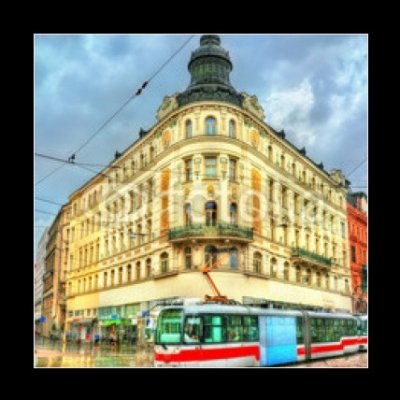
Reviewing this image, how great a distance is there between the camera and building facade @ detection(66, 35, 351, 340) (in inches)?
1064

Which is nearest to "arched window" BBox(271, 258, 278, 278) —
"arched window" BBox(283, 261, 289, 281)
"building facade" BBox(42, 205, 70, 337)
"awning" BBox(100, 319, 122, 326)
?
"arched window" BBox(283, 261, 289, 281)

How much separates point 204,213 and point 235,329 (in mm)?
→ 10004

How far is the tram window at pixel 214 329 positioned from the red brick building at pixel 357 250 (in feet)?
71.2

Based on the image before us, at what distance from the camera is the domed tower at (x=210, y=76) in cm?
2845

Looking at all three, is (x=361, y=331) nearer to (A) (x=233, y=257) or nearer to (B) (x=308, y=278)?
(B) (x=308, y=278)

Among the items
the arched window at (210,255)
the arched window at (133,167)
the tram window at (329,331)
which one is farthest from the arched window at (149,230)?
the tram window at (329,331)

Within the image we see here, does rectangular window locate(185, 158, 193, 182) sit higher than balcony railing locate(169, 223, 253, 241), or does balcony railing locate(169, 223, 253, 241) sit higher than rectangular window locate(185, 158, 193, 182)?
rectangular window locate(185, 158, 193, 182)

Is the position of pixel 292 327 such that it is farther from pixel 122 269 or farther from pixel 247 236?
pixel 122 269

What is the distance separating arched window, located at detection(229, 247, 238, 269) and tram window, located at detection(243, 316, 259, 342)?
8.14m

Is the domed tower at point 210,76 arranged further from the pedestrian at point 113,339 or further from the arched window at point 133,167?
the pedestrian at point 113,339

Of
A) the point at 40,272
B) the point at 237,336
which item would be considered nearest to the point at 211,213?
the point at 237,336

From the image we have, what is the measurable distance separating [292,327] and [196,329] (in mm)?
6176

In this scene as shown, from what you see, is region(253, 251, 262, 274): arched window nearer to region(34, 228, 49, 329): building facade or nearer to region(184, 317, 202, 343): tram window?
region(184, 317, 202, 343): tram window
